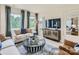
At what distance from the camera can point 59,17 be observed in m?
2.51

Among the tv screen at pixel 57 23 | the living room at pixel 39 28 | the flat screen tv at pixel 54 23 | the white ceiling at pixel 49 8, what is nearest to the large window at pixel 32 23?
the living room at pixel 39 28

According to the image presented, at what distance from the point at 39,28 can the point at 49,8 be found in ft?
1.48

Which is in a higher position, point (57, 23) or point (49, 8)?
point (49, 8)

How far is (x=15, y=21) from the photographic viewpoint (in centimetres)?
255

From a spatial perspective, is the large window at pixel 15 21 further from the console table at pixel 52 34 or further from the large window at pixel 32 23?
the console table at pixel 52 34

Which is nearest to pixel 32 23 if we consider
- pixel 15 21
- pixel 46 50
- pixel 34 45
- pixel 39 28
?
pixel 39 28

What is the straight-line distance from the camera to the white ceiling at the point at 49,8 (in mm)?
2421

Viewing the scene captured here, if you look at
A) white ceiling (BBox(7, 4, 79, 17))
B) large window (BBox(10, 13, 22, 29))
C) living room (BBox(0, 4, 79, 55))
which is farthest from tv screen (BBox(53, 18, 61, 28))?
large window (BBox(10, 13, 22, 29))

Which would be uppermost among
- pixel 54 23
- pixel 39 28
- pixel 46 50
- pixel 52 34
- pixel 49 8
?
pixel 49 8

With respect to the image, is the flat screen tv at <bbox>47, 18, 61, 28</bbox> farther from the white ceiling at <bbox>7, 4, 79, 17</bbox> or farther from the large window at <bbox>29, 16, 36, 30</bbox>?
the large window at <bbox>29, 16, 36, 30</bbox>

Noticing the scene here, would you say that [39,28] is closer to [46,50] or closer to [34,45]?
[34,45]

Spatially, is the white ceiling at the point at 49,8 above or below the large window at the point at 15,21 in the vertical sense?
above

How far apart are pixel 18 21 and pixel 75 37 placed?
1.18 metres
